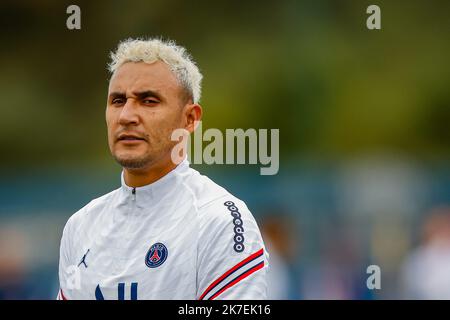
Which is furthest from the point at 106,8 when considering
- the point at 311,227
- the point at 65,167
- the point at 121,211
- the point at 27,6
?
the point at 121,211

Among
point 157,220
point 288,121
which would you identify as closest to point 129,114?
point 157,220

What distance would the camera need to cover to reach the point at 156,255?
3260 mm

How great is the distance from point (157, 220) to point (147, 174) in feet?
0.72

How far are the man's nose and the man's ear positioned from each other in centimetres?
30

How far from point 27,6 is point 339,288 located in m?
5.01

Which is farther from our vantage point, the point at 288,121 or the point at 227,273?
the point at 288,121

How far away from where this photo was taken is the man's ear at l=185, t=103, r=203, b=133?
3625mm

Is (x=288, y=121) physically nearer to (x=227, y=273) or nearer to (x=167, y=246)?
(x=167, y=246)

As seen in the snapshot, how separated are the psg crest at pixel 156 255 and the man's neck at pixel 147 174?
337 millimetres

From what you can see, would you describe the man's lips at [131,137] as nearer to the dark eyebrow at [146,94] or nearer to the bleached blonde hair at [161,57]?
the dark eyebrow at [146,94]

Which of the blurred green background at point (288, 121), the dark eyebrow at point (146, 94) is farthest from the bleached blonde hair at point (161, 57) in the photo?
the blurred green background at point (288, 121)

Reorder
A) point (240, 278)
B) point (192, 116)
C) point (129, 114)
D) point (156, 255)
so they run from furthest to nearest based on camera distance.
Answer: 1. point (192, 116)
2. point (129, 114)
3. point (156, 255)
4. point (240, 278)

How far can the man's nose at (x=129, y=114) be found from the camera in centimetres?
339
